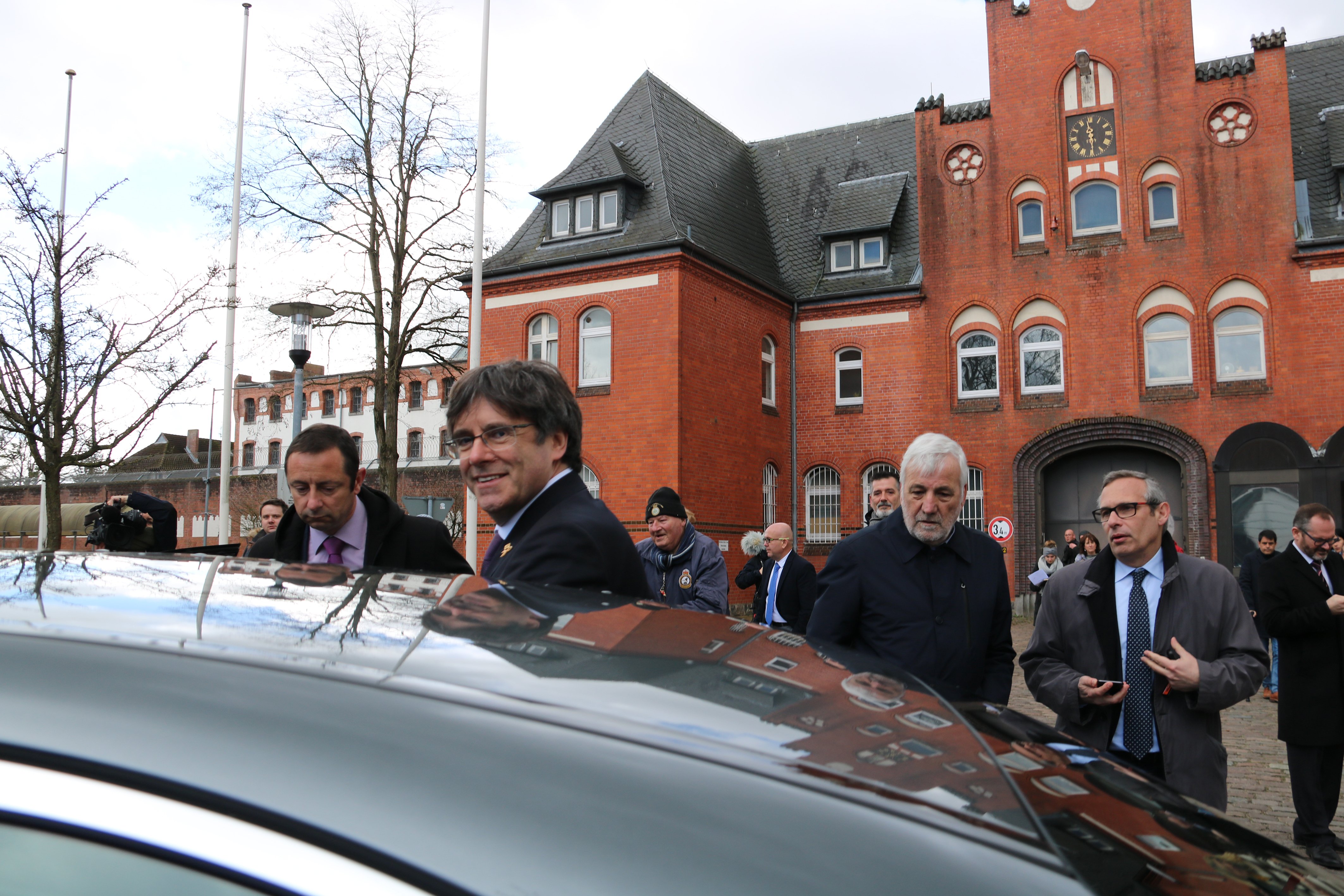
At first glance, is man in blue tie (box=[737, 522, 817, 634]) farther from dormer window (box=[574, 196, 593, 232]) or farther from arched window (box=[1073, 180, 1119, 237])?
arched window (box=[1073, 180, 1119, 237])

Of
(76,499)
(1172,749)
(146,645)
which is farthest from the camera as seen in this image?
(76,499)

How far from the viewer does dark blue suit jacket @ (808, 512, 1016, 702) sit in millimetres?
3758

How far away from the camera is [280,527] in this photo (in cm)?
388

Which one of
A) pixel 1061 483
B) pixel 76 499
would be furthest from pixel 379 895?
pixel 76 499

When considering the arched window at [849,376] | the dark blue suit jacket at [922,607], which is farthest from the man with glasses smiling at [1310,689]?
the arched window at [849,376]

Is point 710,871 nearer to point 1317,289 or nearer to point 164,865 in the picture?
point 164,865

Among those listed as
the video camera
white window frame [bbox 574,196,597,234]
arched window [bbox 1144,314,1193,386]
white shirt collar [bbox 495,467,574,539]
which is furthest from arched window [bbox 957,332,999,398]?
white shirt collar [bbox 495,467,574,539]

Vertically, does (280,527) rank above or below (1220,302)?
below

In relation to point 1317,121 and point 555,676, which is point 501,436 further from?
point 1317,121

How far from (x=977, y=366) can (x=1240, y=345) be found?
5644 millimetres

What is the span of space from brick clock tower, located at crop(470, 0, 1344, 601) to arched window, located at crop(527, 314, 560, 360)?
0.24ft

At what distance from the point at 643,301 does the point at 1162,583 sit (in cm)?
2015

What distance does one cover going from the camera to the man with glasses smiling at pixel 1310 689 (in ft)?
19.3

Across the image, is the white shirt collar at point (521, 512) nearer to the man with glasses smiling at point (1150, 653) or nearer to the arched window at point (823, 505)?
the man with glasses smiling at point (1150, 653)
